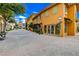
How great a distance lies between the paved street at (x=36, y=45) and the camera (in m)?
6.26

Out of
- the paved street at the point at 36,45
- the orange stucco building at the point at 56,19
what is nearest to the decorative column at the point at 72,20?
the orange stucco building at the point at 56,19

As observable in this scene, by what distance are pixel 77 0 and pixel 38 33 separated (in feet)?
7.69

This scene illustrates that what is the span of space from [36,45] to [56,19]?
95.1 inches

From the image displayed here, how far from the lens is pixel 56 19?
959 cm

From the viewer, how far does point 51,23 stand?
966 cm

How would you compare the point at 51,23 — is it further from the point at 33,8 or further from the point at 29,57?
the point at 29,57

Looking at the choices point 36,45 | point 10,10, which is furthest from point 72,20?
point 36,45

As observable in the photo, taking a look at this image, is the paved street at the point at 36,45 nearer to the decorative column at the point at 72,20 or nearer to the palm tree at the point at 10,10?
the decorative column at the point at 72,20

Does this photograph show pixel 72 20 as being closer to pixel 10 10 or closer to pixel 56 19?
pixel 56 19

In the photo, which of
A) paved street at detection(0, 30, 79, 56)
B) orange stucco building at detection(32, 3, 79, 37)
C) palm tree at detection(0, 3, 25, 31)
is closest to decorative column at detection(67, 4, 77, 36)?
orange stucco building at detection(32, 3, 79, 37)

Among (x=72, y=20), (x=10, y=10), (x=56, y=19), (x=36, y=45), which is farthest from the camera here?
(x=72, y=20)

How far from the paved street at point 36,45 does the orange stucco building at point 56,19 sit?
1.18 feet

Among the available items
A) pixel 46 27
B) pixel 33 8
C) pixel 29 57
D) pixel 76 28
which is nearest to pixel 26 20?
pixel 33 8

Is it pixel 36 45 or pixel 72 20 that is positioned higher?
pixel 72 20
